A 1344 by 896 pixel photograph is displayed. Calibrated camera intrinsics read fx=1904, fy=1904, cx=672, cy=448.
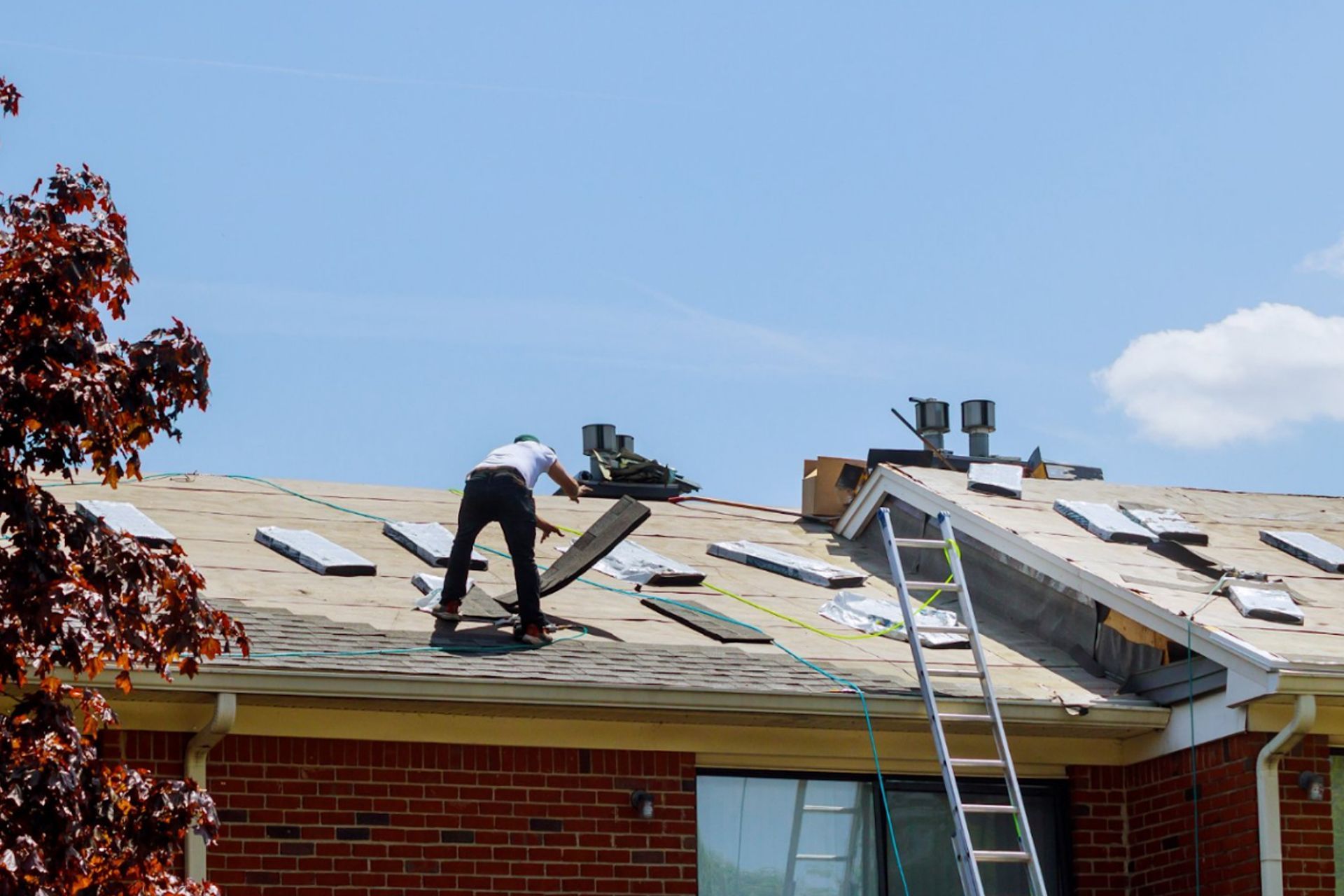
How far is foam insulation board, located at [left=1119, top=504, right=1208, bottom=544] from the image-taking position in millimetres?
11969

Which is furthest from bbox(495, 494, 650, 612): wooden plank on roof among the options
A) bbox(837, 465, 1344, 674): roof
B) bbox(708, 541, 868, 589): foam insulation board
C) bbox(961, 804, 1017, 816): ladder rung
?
bbox(961, 804, 1017, 816): ladder rung

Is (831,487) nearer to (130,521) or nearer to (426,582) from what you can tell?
(426,582)

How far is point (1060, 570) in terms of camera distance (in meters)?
11.0

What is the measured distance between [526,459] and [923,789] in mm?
2743

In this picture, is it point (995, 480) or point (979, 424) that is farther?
point (979, 424)

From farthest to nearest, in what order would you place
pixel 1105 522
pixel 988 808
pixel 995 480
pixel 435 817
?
pixel 995 480 → pixel 1105 522 → pixel 988 808 → pixel 435 817

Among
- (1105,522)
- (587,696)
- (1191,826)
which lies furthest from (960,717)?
(1105,522)

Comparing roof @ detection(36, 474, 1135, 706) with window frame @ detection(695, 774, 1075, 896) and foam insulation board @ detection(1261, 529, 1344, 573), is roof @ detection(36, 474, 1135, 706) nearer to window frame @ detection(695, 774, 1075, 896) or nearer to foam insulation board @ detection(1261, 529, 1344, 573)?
window frame @ detection(695, 774, 1075, 896)

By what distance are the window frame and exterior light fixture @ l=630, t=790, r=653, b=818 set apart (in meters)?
0.37

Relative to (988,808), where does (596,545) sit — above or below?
above

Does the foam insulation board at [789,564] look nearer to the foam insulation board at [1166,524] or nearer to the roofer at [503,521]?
the foam insulation board at [1166,524]

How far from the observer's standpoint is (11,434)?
548 cm

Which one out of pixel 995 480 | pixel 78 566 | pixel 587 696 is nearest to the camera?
pixel 78 566

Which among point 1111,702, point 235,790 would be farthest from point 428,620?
point 1111,702
